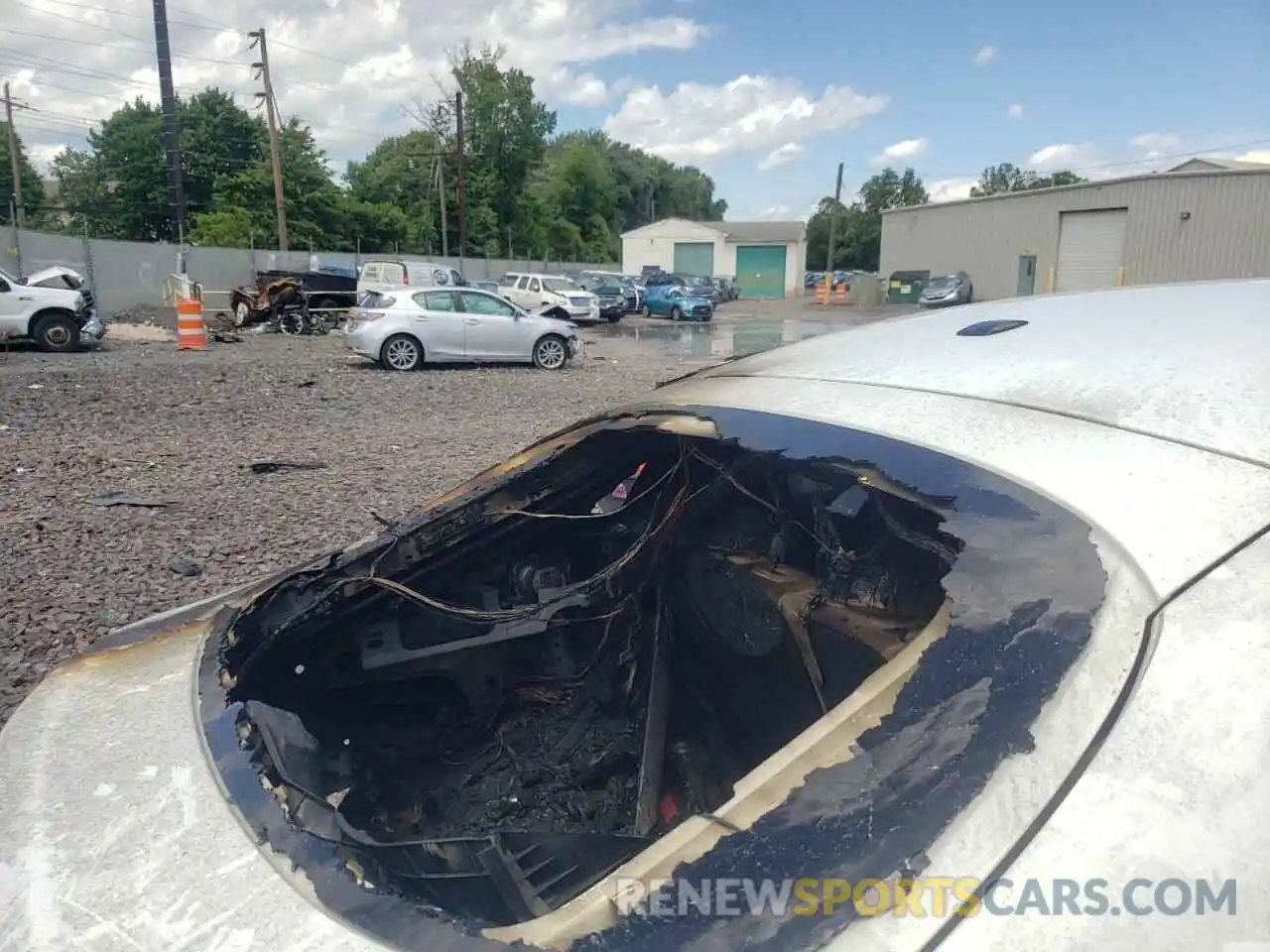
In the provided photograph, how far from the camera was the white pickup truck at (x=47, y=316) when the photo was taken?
1670 centimetres

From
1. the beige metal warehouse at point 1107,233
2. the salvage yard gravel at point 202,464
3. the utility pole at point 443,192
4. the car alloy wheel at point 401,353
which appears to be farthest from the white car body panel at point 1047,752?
the utility pole at point 443,192

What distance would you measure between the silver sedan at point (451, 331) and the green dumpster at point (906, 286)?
28485 mm

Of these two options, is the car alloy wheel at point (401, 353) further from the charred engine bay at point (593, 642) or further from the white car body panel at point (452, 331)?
the charred engine bay at point (593, 642)

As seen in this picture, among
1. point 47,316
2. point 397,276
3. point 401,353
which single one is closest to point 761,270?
point 397,276

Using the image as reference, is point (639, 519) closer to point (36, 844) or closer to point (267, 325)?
point (36, 844)

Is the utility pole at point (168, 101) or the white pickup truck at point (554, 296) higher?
the utility pole at point (168, 101)

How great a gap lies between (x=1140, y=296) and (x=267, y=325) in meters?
24.3

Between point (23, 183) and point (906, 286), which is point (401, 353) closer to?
point (906, 286)

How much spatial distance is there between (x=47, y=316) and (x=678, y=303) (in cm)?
2227

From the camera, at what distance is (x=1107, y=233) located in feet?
107

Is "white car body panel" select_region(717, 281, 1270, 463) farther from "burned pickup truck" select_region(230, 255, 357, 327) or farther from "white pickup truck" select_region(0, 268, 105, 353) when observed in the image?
"burned pickup truck" select_region(230, 255, 357, 327)

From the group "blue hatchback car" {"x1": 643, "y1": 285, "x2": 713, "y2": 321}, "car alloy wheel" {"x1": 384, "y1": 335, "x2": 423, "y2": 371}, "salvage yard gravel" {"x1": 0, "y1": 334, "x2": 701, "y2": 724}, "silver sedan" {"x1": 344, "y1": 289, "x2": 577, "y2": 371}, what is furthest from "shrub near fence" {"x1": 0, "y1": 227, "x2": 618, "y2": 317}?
"car alloy wheel" {"x1": 384, "y1": 335, "x2": 423, "y2": 371}

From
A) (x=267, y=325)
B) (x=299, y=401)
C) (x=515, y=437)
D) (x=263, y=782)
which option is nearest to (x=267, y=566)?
(x=263, y=782)

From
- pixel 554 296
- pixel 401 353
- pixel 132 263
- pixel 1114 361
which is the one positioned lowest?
pixel 401 353
